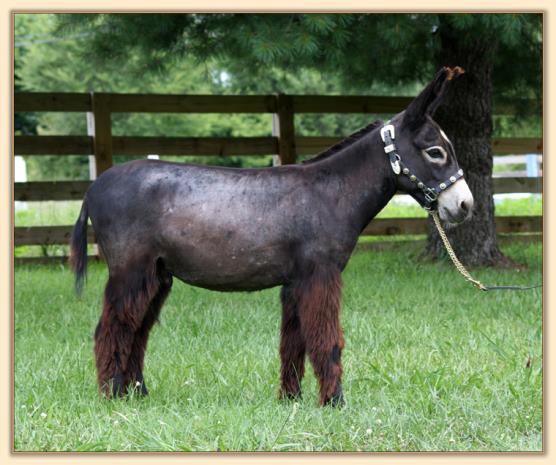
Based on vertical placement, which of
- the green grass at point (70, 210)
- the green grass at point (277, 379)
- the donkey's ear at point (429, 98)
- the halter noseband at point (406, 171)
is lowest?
the green grass at point (70, 210)

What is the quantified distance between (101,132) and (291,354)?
24.0ft

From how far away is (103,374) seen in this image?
4.79 meters

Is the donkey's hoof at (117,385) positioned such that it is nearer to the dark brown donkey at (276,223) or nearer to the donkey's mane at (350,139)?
the dark brown donkey at (276,223)

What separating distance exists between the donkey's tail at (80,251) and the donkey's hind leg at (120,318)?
0.21 meters

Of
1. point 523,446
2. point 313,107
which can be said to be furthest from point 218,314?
point 313,107

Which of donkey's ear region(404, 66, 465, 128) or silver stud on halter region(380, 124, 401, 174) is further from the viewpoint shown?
silver stud on halter region(380, 124, 401, 174)

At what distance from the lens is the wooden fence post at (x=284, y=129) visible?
39.3 ft

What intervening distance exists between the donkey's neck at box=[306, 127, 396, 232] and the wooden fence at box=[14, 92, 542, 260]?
22.8 feet

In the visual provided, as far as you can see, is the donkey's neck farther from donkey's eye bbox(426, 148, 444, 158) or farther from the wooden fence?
the wooden fence

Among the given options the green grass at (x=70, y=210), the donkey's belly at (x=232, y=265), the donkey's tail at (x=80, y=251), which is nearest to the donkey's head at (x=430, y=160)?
the donkey's belly at (x=232, y=265)

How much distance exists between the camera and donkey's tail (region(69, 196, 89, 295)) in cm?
488

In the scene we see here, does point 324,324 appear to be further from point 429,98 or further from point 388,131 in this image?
point 429,98

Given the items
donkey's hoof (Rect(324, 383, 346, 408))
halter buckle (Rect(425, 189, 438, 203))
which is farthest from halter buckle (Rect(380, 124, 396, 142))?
donkey's hoof (Rect(324, 383, 346, 408))

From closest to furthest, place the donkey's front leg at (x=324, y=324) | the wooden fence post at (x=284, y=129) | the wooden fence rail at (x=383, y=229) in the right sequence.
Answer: the donkey's front leg at (x=324, y=324) < the wooden fence rail at (x=383, y=229) < the wooden fence post at (x=284, y=129)
